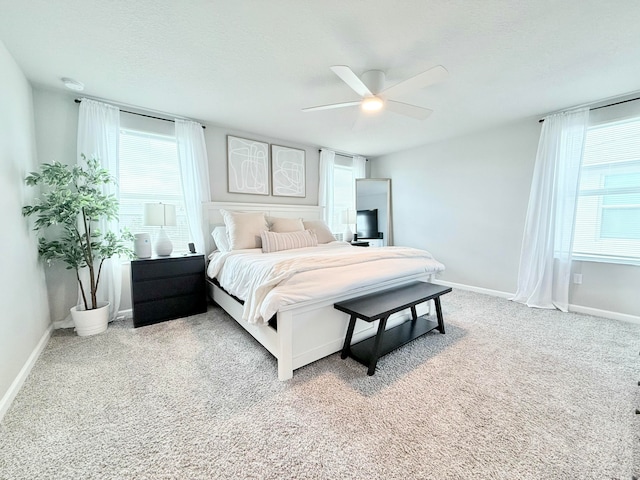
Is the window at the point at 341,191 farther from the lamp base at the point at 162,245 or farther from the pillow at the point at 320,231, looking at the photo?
the lamp base at the point at 162,245

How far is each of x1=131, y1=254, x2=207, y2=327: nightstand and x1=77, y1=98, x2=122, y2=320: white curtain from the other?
40 centimetres

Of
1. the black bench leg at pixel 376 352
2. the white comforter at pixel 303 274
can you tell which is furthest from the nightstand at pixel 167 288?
the black bench leg at pixel 376 352

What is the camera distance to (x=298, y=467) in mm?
1205

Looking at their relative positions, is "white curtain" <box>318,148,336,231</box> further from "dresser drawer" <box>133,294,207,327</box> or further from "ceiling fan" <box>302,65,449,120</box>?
"dresser drawer" <box>133,294,207,327</box>

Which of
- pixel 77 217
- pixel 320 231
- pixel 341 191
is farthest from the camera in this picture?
pixel 341 191

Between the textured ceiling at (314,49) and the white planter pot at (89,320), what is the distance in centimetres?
221

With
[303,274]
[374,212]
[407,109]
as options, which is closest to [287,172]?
[374,212]

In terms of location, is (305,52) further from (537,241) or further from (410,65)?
(537,241)

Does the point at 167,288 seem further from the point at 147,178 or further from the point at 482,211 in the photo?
the point at 482,211

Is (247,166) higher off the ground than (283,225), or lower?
higher

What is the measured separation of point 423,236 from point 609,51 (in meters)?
3.14

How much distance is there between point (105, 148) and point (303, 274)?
8.85ft

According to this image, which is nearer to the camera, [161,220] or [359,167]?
[161,220]

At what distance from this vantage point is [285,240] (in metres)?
3.19
